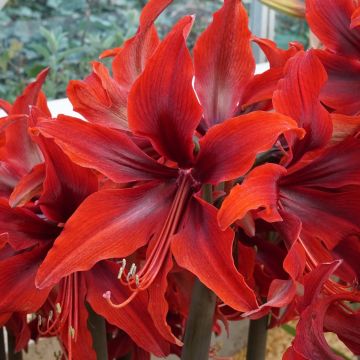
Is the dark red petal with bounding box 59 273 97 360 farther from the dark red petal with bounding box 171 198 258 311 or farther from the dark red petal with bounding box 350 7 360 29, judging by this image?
the dark red petal with bounding box 350 7 360 29

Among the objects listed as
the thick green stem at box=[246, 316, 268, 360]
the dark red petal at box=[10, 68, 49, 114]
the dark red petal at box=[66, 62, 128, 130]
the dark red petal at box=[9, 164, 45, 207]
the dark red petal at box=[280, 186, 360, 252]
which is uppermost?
the dark red petal at box=[66, 62, 128, 130]

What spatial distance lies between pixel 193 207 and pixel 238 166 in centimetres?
5

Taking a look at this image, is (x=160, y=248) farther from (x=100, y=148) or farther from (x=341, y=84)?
(x=341, y=84)

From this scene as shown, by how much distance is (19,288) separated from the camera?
488 mm

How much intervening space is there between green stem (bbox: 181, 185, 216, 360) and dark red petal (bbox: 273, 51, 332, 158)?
0.07 metres

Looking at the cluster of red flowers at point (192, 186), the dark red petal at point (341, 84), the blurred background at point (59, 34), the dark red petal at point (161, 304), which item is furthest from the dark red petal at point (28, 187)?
the blurred background at point (59, 34)

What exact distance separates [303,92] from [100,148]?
13 cm

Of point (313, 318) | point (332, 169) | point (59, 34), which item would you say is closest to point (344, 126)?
point (332, 169)

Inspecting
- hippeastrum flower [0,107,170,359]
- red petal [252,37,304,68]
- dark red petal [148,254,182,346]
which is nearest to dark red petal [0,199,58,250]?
hippeastrum flower [0,107,170,359]

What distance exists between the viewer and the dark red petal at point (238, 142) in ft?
1.32

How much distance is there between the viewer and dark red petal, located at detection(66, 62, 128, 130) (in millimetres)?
498

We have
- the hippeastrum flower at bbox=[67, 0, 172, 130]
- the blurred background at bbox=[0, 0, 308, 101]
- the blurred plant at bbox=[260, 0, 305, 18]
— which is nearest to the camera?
the hippeastrum flower at bbox=[67, 0, 172, 130]

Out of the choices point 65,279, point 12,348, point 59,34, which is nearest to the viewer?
point 65,279

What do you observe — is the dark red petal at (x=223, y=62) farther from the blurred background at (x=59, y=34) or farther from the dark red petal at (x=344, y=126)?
the blurred background at (x=59, y=34)
